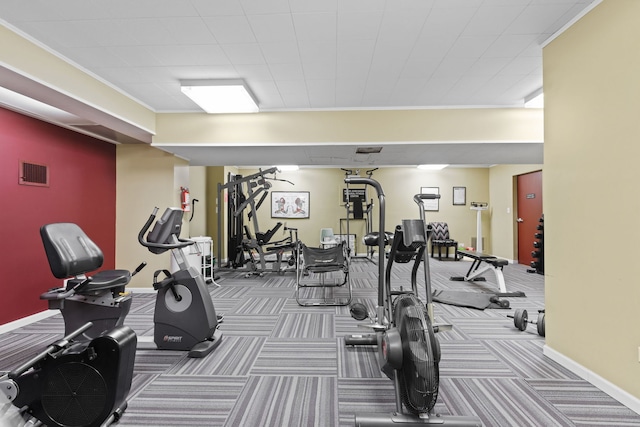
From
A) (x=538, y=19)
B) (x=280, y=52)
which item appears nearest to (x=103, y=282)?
(x=280, y=52)

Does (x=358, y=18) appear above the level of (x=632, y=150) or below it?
above

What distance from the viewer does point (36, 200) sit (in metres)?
3.40

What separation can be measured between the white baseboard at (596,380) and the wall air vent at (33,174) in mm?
5398

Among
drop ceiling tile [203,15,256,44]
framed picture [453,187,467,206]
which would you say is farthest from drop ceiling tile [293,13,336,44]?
framed picture [453,187,467,206]

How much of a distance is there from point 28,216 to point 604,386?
5394 millimetres

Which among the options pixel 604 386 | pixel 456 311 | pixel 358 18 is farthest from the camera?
pixel 456 311

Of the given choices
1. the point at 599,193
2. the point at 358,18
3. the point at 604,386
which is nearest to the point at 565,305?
the point at 604,386

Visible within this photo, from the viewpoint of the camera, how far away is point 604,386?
6.37 ft

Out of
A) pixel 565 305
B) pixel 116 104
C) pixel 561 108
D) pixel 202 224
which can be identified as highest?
pixel 116 104

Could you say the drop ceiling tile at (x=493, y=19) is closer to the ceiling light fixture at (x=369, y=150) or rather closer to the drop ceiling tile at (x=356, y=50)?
the drop ceiling tile at (x=356, y=50)

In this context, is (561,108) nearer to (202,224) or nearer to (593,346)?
(593,346)

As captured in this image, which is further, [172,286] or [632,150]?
[172,286]

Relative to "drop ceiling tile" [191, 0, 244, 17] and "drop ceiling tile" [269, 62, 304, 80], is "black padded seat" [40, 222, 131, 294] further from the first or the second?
"drop ceiling tile" [269, 62, 304, 80]

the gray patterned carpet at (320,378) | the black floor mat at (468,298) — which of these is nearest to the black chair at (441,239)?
the black floor mat at (468,298)
